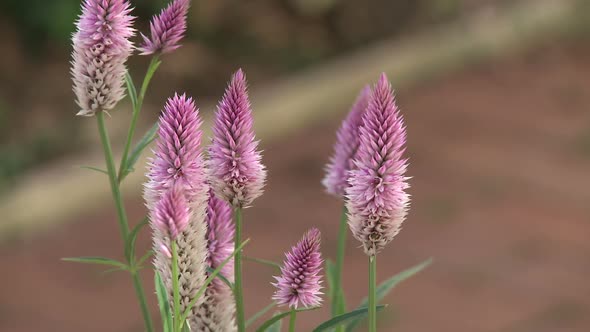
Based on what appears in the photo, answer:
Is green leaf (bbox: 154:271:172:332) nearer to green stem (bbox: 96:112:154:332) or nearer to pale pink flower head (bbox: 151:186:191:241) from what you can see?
green stem (bbox: 96:112:154:332)

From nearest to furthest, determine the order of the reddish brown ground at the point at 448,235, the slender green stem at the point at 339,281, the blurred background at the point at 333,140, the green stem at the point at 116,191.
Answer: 1. the green stem at the point at 116,191
2. the slender green stem at the point at 339,281
3. the reddish brown ground at the point at 448,235
4. the blurred background at the point at 333,140

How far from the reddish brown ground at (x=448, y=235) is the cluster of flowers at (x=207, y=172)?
242 cm

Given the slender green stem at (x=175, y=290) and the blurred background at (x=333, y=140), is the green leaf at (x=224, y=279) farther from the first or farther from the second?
the blurred background at (x=333, y=140)

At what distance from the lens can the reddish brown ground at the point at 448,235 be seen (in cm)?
361

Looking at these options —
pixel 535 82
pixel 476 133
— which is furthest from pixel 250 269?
pixel 535 82

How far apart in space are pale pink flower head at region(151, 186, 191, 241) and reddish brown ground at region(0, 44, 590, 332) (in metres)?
2.52

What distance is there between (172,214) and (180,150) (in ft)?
0.20

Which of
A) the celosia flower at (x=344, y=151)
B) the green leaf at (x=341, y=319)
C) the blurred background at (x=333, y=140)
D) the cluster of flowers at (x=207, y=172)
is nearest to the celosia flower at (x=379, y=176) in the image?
the cluster of flowers at (x=207, y=172)

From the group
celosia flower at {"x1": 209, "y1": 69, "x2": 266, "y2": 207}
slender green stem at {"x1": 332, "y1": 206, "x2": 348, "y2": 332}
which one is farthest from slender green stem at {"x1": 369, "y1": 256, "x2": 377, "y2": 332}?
slender green stem at {"x1": 332, "y1": 206, "x2": 348, "y2": 332}

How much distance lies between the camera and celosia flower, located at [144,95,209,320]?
0.92m

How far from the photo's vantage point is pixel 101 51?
103cm

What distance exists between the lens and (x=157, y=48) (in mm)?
1066

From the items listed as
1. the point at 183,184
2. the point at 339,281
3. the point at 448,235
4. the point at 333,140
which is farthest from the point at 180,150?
the point at 333,140

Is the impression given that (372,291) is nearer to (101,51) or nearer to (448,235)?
(101,51)
